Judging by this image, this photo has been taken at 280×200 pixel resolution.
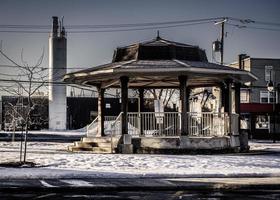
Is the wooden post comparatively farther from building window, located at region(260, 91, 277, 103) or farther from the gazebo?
building window, located at region(260, 91, 277, 103)

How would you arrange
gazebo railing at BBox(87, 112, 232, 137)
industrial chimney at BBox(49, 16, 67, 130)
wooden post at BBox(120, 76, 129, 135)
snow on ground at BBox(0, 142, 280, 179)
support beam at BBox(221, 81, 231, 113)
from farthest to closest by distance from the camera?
industrial chimney at BBox(49, 16, 67, 130), support beam at BBox(221, 81, 231, 113), gazebo railing at BBox(87, 112, 232, 137), wooden post at BBox(120, 76, 129, 135), snow on ground at BBox(0, 142, 280, 179)

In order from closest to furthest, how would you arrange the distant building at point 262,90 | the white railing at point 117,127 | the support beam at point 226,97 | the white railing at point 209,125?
the white railing at point 117,127 → the white railing at point 209,125 → the support beam at point 226,97 → the distant building at point 262,90

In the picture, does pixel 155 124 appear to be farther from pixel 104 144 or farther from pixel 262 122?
pixel 262 122

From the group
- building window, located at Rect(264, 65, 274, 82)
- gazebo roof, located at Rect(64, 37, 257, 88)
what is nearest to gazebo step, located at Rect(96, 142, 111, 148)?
gazebo roof, located at Rect(64, 37, 257, 88)

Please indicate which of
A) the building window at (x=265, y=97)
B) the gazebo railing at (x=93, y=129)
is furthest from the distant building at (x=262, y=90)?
the gazebo railing at (x=93, y=129)

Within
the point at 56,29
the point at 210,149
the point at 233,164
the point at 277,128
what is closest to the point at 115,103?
the point at 56,29

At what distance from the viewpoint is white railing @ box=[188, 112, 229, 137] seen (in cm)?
2464

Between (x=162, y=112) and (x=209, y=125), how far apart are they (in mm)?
2695

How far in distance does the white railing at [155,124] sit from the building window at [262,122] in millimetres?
24990

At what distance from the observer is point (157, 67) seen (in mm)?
22547

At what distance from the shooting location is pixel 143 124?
2597 centimetres

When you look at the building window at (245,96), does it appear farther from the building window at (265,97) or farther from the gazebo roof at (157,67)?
the gazebo roof at (157,67)

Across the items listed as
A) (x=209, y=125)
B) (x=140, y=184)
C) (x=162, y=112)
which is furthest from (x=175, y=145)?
(x=140, y=184)

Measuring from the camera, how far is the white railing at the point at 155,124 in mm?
24344
